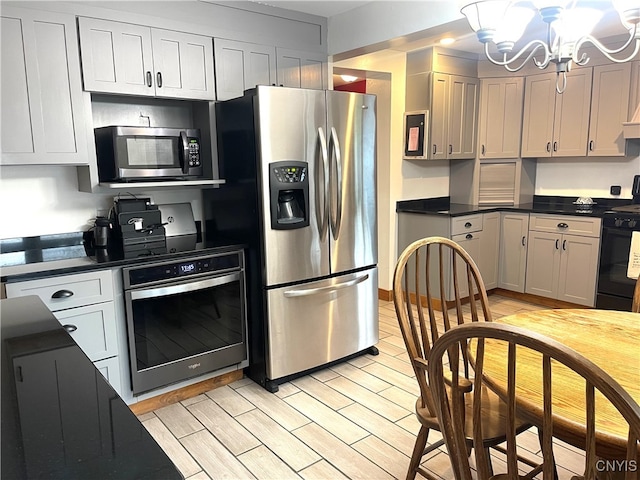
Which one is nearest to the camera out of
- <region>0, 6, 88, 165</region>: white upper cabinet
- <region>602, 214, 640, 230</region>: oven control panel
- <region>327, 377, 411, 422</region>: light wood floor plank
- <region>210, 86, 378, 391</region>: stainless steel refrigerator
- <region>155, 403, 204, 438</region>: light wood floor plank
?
<region>0, 6, 88, 165</region>: white upper cabinet

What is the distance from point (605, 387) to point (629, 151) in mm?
4037

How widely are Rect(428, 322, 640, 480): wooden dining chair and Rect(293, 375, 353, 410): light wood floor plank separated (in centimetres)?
148

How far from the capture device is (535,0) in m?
1.71

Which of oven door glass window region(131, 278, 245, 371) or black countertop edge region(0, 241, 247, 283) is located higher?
black countertop edge region(0, 241, 247, 283)

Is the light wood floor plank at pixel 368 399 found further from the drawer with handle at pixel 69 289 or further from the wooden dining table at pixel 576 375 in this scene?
the drawer with handle at pixel 69 289

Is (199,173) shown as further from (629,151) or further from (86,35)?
(629,151)

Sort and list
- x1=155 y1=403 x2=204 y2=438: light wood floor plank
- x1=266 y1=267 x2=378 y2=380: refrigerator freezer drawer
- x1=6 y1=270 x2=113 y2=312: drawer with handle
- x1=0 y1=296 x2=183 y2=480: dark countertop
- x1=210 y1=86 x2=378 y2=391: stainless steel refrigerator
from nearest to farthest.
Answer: x1=0 y1=296 x2=183 y2=480: dark countertop
x1=6 y1=270 x2=113 y2=312: drawer with handle
x1=155 y1=403 x2=204 y2=438: light wood floor plank
x1=210 y1=86 x2=378 y2=391: stainless steel refrigerator
x1=266 y1=267 x2=378 y2=380: refrigerator freezer drawer

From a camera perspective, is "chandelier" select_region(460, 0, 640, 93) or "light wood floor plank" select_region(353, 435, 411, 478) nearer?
"chandelier" select_region(460, 0, 640, 93)

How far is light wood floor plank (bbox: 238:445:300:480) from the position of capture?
212cm

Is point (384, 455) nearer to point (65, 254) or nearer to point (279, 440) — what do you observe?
point (279, 440)

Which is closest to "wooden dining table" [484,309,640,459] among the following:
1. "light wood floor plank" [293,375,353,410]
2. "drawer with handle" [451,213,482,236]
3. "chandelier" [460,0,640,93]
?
"chandelier" [460,0,640,93]

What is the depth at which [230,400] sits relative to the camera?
2.83 m

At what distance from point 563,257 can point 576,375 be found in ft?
10.6

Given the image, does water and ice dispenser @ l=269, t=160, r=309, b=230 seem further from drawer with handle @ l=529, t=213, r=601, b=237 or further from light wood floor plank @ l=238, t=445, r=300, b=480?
drawer with handle @ l=529, t=213, r=601, b=237
